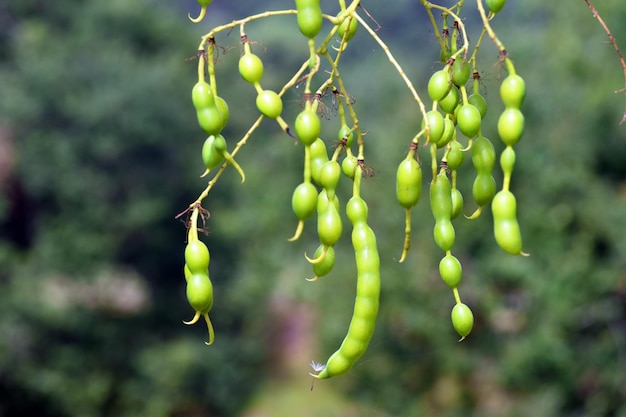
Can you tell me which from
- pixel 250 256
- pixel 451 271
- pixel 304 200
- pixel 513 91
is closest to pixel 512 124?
pixel 513 91

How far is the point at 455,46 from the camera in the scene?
1498 mm

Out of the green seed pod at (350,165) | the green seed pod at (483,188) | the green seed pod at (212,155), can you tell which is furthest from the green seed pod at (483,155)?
the green seed pod at (212,155)

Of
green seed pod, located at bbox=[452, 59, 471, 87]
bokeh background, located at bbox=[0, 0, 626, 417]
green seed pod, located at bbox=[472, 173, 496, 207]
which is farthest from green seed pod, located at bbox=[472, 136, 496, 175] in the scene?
bokeh background, located at bbox=[0, 0, 626, 417]

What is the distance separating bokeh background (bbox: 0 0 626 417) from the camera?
36.4 ft

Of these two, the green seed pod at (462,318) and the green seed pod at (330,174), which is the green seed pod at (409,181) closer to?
the green seed pod at (330,174)

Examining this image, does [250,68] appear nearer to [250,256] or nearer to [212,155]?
[212,155]

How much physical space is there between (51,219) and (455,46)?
46.6 feet

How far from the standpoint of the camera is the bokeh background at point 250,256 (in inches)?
437

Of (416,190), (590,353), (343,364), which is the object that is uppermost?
(590,353)

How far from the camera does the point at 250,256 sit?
1725cm

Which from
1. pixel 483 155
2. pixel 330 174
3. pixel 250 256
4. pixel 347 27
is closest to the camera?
pixel 347 27

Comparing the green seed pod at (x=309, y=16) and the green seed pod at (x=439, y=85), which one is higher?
the green seed pod at (x=309, y=16)

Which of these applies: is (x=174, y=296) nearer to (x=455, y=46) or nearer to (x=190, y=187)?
(x=190, y=187)

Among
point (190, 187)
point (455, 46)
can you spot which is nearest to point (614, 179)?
point (190, 187)
